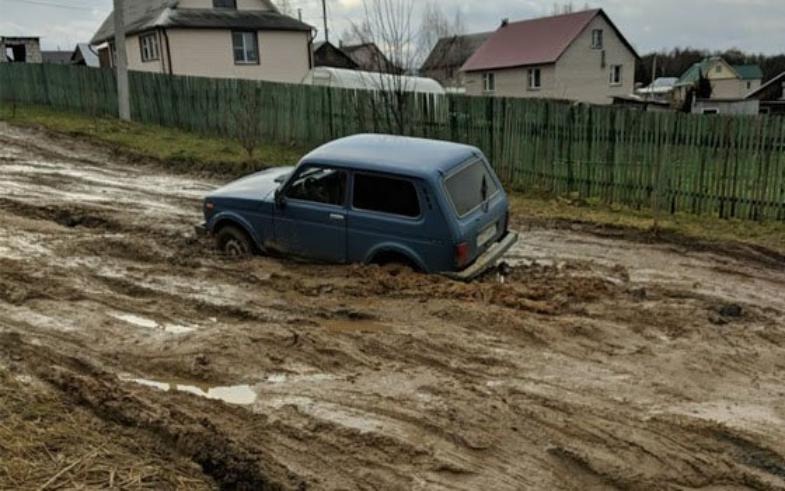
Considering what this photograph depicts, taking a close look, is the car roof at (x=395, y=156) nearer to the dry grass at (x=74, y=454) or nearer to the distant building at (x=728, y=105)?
the dry grass at (x=74, y=454)

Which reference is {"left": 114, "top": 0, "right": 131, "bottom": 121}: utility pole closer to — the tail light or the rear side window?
the rear side window

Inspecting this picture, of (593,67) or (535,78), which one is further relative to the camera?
(593,67)

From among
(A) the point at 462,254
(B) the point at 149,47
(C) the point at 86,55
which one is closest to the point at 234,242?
(A) the point at 462,254

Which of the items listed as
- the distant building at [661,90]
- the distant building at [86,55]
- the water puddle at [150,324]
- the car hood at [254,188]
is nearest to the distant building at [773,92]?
the distant building at [661,90]

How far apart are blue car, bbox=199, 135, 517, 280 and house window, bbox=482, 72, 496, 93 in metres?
41.9

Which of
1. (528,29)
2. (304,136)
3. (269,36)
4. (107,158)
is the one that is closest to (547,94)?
(528,29)

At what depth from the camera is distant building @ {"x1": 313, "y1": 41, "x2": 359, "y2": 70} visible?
4483 centimetres

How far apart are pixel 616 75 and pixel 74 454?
49745 millimetres

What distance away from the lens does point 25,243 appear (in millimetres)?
9070

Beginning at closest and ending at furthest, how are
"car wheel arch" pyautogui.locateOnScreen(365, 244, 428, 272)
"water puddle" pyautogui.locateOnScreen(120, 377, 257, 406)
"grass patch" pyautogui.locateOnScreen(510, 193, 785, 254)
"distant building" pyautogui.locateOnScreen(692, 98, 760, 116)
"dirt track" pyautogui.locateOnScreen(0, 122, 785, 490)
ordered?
1. "dirt track" pyautogui.locateOnScreen(0, 122, 785, 490)
2. "water puddle" pyautogui.locateOnScreen(120, 377, 257, 406)
3. "car wheel arch" pyautogui.locateOnScreen(365, 244, 428, 272)
4. "grass patch" pyautogui.locateOnScreen(510, 193, 785, 254)
5. "distant building" pyautogui.locateOnScreen(692, 98, 760, 116)

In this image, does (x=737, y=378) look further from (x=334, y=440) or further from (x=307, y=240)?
(x=307, y=240)

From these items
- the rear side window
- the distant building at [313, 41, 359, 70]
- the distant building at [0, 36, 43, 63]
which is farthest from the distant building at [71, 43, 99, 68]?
the rear side window

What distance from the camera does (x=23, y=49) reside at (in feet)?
144

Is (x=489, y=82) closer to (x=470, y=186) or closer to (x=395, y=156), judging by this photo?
(x=470, y=186)
